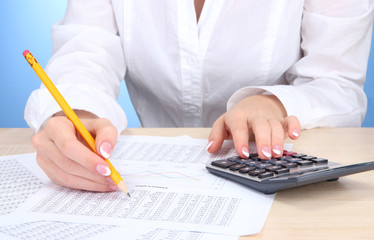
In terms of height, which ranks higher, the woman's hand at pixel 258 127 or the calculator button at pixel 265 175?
the calculator button at pixel 265 175

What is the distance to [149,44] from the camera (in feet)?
2.67

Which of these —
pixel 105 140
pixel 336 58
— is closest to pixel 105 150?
pixel 105 140

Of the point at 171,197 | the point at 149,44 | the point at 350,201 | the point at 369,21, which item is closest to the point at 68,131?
the point at 171,197

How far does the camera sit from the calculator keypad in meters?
0.42

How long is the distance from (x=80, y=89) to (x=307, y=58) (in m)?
0.36

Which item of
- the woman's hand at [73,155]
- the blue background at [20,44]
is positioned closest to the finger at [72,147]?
the woman's hand at [73,155]

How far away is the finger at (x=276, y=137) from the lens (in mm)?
473

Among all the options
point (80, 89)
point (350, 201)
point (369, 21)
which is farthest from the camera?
point (369, 21)

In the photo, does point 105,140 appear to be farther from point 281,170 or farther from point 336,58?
point 336,58

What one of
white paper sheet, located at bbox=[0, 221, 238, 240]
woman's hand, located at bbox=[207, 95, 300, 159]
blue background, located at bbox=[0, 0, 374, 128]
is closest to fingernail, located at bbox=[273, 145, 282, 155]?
woman's hand, located at bbox=[207, 95, 300, 159]

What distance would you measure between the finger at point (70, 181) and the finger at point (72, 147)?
1cm

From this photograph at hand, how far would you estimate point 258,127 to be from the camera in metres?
0.50

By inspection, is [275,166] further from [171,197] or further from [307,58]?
[307,58]

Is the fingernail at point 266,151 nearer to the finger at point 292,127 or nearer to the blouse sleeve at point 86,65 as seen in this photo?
the finger at point 292,127
